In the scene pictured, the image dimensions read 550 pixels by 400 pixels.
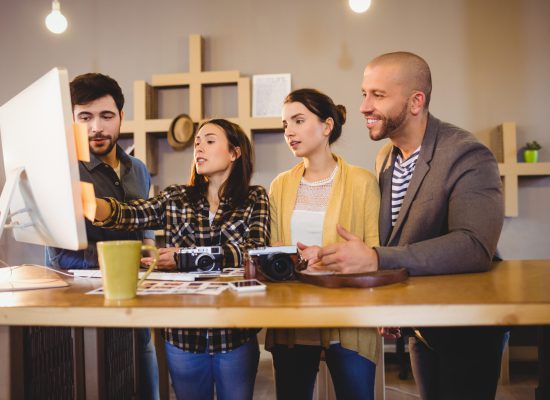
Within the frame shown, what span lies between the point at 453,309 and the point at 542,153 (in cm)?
274

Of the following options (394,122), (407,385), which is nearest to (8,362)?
(394,122)

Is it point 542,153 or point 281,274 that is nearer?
point 281,274

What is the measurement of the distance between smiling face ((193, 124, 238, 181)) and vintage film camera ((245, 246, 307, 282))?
57cm

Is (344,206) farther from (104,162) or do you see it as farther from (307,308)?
(104,162)

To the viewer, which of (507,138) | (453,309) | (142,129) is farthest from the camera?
(142,129)

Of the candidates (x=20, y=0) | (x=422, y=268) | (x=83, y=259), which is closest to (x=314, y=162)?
(x=422, y=268)

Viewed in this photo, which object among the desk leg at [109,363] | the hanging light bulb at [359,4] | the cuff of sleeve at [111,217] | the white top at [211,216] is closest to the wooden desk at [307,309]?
the desk leg at [109,363]

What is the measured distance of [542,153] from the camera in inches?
119

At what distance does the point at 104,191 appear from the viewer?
174cm

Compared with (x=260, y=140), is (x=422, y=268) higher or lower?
lower

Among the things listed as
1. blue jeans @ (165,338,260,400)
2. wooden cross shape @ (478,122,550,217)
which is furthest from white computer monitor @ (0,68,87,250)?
wooden cross shape @ (478,122,550,217)

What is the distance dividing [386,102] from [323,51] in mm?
1691

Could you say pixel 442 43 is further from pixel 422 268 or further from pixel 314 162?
pixel 422 268

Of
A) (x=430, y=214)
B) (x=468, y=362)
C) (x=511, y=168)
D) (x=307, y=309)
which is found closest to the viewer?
(x=307, y=309)
